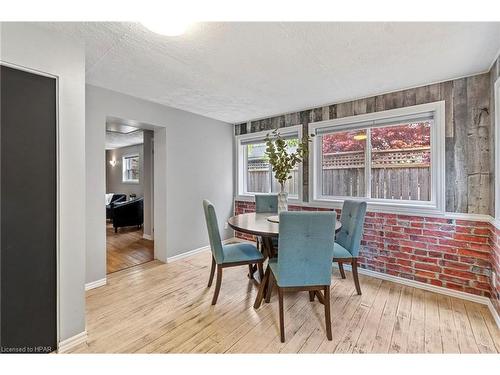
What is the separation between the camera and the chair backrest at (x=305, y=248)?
1.64 m

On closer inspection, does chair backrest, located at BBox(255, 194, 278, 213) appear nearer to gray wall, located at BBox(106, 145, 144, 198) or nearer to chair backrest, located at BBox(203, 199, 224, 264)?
chair backrest, located at BBox(203, 199, 224, 264)

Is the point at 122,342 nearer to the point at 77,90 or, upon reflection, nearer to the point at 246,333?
the point at 246,333

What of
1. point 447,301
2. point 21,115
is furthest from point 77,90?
point 447,301

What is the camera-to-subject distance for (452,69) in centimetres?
211

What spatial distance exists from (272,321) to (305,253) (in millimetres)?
706

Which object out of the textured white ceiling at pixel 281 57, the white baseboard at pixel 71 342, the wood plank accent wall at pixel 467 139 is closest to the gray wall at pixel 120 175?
the textured white ceiling at pixel 281 57

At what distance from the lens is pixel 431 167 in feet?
8.19

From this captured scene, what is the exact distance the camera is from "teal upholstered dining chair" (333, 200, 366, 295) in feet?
7.47

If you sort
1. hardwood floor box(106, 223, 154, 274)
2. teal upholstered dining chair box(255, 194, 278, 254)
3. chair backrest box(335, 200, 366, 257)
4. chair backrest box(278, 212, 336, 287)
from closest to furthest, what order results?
chair backrest box(278, 212, 336, 287) → chair backrest box(335, 200, 366, 257) → hardwood floor box(106, 223, 154, 274) → teal upholstered dining chair box(255, 194, 278, 254)

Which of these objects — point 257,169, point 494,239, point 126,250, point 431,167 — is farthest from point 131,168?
point 494,239

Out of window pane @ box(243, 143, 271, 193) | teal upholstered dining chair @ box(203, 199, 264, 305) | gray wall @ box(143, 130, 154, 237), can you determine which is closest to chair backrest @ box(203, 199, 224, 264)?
teal upholstered dining chair @ box(203, 199, 264, 305)

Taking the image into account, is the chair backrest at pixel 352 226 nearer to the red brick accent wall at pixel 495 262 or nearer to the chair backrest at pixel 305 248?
the chair backrest at pixel 305 248

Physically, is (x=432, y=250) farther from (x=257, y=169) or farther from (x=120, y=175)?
(x=120, y=175)

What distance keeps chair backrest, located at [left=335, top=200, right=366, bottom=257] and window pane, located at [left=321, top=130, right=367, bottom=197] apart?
616 millimetres
